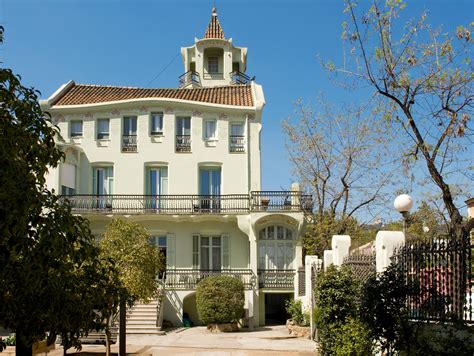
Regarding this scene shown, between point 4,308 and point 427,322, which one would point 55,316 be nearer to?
point 4,308

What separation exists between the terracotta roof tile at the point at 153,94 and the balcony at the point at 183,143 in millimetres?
2212

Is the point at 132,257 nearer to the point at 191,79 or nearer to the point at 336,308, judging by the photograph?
the point at 336,308

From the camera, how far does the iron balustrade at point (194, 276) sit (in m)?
28.1

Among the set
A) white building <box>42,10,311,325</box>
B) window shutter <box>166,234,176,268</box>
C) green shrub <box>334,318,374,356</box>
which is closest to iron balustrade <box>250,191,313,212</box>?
white building <box>42,10,311,325</box>

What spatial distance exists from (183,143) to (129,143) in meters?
2.78

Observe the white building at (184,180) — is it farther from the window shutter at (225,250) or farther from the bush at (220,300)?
the bush at (220,300)

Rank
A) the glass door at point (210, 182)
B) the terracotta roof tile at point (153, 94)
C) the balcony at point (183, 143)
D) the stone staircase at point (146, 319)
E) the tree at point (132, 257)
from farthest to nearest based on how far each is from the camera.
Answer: the terracotta roof tile at point (153, 94)
the balcony at point (183, 143)
the glass door at point (210, 182)
the stone staircase at point (146, 319)
the tree at point (132, 257)

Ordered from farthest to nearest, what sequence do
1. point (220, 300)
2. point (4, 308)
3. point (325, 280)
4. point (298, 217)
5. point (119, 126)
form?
point (119, 126) → point (298, 217) → point (220, 300) → point (325, 280) → point (4, 308)

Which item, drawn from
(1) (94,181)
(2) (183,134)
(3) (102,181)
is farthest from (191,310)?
(2) (183,134)

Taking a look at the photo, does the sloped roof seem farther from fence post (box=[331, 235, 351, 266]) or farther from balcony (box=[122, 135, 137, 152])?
fence post (box=[331, 235, 351, 266])

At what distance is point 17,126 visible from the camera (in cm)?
616

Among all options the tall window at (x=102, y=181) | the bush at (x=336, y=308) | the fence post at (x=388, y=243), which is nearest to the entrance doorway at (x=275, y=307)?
the tall window at (x=102, y=181)

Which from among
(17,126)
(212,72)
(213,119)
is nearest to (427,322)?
(17,126)

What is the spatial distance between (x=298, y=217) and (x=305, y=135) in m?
3.98
